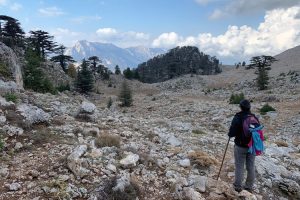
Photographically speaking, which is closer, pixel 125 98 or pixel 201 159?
pixel 201 159

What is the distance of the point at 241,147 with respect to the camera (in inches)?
350

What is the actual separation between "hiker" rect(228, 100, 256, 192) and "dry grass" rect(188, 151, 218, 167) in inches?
66.5

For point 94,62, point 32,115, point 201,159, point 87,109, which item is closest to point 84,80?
point 94,62

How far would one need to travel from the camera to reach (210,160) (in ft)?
36.3

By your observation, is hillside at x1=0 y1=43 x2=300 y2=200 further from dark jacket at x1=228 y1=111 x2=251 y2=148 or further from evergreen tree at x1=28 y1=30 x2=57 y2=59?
evergreen tree at x1=28 y1=30 x2=57 y2=59

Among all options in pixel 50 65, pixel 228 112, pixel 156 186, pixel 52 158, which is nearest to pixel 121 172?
pixel 156 186

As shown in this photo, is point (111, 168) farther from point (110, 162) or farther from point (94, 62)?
point (94, 62)

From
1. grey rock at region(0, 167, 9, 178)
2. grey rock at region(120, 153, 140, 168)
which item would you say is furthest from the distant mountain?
grey rock at region(0, 167, 9, 178)

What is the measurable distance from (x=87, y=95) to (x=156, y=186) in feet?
155

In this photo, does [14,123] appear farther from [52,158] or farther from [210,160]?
[210,160]

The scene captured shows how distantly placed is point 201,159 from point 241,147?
239cm

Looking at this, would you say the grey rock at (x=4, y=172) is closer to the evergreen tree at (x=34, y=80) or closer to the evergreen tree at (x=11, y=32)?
the evergreen tree at (x=34, y=80)

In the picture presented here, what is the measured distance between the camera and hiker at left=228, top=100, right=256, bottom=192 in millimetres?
8805

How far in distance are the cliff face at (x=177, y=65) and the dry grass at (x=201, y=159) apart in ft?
299
